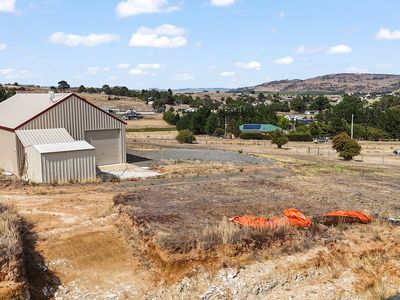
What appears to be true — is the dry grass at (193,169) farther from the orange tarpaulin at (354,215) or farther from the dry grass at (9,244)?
the dry grass at (9,244)

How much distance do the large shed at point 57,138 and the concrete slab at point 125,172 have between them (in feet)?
2.26

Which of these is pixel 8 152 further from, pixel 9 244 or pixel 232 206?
pixel 9 244

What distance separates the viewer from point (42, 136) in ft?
80.0

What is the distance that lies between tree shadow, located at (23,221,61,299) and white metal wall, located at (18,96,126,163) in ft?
48.3

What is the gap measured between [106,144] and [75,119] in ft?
8.93

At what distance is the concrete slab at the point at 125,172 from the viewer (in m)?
25.1

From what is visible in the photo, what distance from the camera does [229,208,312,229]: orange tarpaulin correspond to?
13405 mm

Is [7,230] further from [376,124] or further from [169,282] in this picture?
[376,124]

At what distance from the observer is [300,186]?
74.6 ft

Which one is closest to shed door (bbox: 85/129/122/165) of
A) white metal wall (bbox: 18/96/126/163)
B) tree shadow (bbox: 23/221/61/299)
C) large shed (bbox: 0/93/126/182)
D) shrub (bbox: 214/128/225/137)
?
large shed (bbox: 0/93/126/182)

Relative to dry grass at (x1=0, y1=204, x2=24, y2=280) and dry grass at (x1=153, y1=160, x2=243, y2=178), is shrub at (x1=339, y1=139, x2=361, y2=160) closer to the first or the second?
dry grass at (x1=153, y1=160, x2=243, y2=178)

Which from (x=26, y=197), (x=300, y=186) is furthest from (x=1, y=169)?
(x=300, y=186)

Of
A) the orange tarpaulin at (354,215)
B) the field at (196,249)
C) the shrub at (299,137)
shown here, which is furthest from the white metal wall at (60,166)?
the shrub at (299,137)

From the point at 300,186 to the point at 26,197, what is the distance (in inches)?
517
